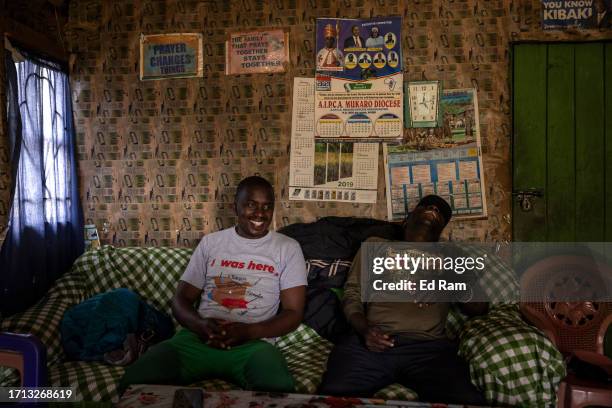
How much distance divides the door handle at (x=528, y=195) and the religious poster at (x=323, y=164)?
2.88ft

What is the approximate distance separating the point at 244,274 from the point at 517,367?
3.98 feet

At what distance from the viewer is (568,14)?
268cm

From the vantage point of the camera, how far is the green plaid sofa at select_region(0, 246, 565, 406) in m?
1.77

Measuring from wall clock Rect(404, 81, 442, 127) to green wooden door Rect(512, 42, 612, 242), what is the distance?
463mm

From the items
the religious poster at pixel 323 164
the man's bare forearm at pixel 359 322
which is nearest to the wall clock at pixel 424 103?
the religious poster at pixel 323 164

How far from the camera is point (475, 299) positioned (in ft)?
7.13

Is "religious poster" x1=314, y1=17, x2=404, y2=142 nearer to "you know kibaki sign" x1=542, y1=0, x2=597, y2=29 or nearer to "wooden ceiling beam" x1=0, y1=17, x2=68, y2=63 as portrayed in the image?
"you know kibaki sign" x1=542, y1=0, x2=597, y2=29

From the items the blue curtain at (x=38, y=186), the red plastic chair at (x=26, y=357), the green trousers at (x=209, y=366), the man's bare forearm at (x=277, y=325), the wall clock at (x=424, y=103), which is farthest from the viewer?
the wall clock at (x=424, y=103)

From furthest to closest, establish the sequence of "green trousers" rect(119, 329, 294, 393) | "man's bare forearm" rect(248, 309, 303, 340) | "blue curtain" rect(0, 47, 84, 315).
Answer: "blue curtain" rect(0, 47, 84, 315), "man's bare forearm" rect(248, 309, 303, 340), "green trousers" rect(119, 329, 294, 393)

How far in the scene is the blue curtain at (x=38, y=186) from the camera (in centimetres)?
243

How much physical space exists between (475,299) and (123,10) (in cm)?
282

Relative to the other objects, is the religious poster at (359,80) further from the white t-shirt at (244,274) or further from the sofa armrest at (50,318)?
the sofa armrest at (50,318)

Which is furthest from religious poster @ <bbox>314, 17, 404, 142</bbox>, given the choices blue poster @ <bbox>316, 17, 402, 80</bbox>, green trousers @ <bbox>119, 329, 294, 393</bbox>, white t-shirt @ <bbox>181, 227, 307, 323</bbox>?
green trousers @ <bbox>119, 329, 294, 393</bbox>

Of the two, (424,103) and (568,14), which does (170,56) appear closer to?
(424,103)
